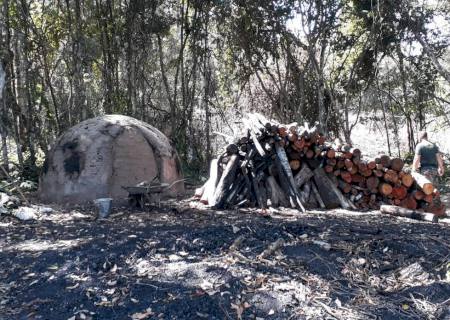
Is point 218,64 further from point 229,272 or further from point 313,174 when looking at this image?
point 229,272

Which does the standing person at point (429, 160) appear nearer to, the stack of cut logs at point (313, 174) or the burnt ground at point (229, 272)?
the stack of cut logs at point (313, 174)

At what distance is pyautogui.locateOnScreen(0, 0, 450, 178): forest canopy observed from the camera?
36.3 ft

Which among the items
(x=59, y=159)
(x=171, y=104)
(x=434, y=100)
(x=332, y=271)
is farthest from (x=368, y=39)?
(x=332, y=271)

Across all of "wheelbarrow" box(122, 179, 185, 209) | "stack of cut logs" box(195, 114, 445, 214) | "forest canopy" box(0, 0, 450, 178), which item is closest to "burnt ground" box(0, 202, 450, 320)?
"wheelbarrow" box(122, 179, 185, 209)

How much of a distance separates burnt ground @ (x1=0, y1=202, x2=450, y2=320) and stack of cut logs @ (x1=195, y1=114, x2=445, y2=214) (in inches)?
64.2

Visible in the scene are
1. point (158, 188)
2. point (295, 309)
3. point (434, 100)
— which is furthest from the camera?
point (434, 100)

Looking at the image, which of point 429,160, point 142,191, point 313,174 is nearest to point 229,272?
point 142,191

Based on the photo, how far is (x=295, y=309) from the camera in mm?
3328

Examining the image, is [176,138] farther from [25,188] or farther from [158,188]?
[158,188]

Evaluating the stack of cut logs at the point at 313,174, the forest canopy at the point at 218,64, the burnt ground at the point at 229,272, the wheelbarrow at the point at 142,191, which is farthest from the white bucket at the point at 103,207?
the forest canopy at the point at 218,64

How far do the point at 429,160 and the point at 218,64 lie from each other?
743cm

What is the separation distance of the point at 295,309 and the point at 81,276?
1.75 metres

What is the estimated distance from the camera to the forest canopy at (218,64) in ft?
36.3

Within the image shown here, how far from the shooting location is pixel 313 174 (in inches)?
283
